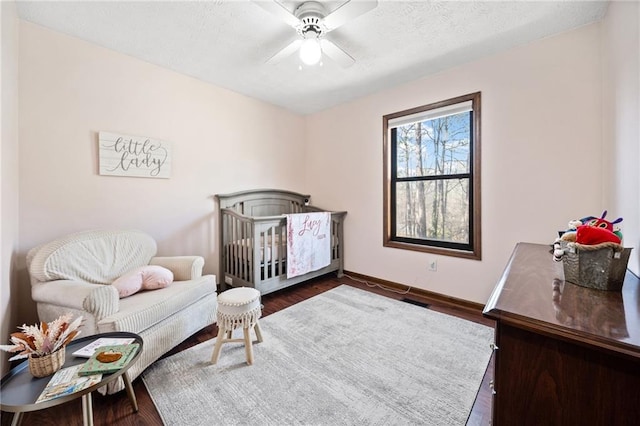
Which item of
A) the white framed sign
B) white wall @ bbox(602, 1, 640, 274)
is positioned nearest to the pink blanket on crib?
the white framed sign

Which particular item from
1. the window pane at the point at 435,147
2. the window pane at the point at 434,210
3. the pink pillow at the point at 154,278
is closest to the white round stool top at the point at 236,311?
the pink pillow at the point at 154,278

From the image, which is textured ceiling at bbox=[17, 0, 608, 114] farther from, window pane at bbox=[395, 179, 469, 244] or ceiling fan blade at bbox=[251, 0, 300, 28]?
window pane at bbox=[395, 179, 469, 244]

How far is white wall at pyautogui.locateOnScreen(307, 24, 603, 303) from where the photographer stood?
6.35ft

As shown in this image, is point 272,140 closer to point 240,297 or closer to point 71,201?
point 71,201

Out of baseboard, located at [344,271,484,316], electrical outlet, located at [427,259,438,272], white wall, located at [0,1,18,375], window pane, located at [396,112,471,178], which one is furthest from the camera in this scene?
electrical outlet, located at [427,259,438,272]

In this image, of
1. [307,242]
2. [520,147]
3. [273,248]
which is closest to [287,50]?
[273,248]

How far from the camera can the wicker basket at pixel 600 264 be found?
2.72 ft

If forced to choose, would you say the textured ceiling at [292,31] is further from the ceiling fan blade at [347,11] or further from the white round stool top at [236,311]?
the white round stool top at [236,311]

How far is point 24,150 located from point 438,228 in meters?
3.66

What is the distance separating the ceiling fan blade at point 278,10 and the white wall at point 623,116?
6.08 feet

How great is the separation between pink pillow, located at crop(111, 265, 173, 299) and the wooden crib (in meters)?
0.76

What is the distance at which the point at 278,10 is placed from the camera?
1.57 meters

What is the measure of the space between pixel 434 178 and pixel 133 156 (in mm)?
3018

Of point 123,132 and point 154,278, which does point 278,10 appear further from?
point 154,278
